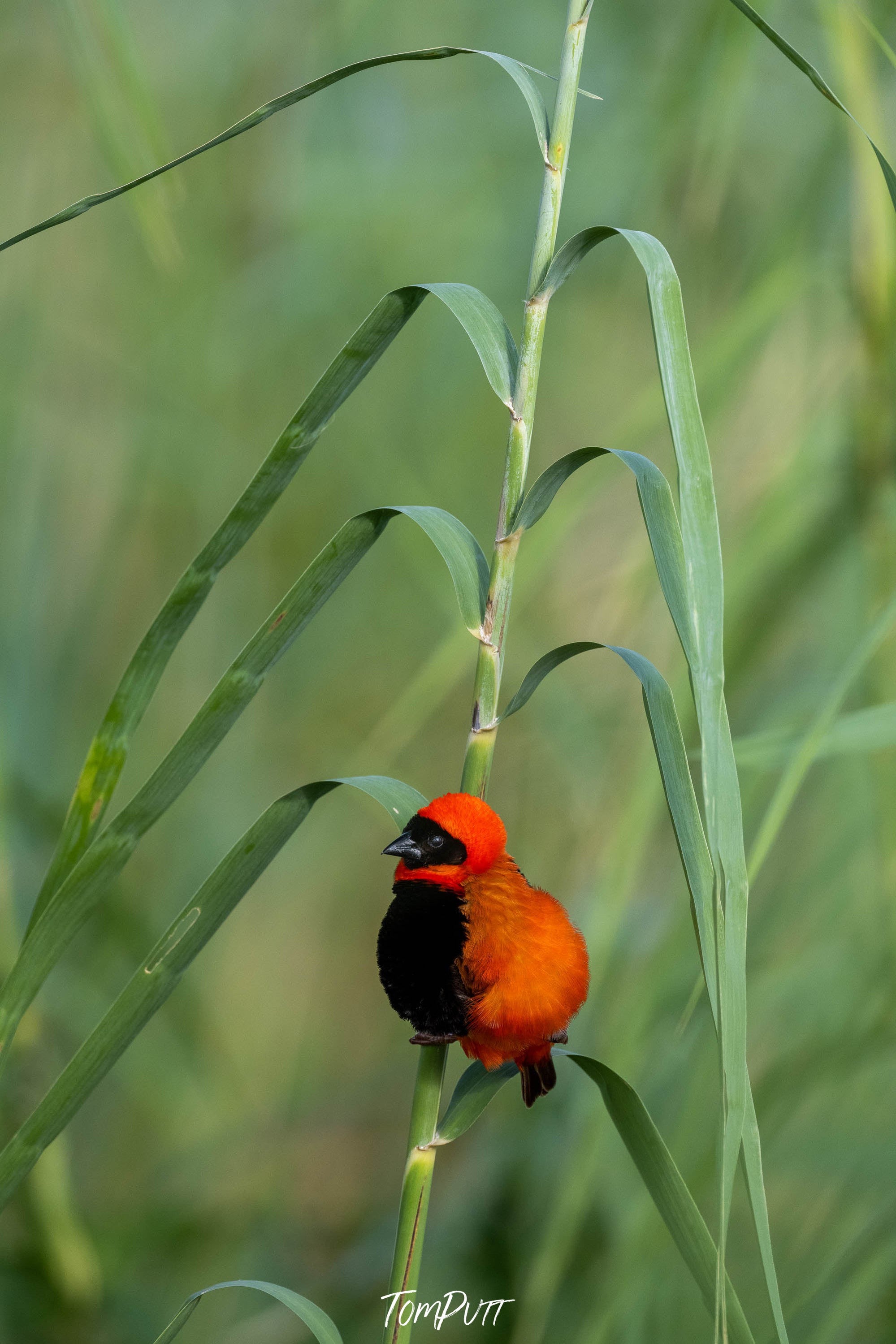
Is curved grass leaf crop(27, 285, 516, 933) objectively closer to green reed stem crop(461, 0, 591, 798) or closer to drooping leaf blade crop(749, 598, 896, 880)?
green reed stem crop(461, 0, 591, 798)

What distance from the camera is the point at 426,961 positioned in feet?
1.17

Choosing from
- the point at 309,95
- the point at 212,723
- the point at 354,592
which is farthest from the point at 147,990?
the point at 354,592

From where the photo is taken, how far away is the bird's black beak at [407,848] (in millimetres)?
351

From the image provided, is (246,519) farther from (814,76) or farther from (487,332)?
(814,76)

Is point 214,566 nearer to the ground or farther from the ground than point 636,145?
nearer to the ground

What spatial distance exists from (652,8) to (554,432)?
41cm

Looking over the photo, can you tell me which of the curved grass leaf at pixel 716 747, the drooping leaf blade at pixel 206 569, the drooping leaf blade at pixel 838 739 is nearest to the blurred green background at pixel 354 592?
the drooping leaf blade at pixel 838 739

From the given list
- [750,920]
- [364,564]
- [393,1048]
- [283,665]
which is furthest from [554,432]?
[393,1048]

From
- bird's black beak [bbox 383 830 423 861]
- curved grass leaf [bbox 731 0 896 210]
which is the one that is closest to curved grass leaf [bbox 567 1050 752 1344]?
bird's black beak [bbox 383 830 423 861]

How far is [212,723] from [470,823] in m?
0.11

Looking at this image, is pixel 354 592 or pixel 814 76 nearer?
pixel 814 76

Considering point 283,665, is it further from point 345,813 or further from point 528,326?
point 528,326

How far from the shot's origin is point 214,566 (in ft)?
1.31

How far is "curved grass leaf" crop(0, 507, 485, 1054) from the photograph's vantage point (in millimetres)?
376
